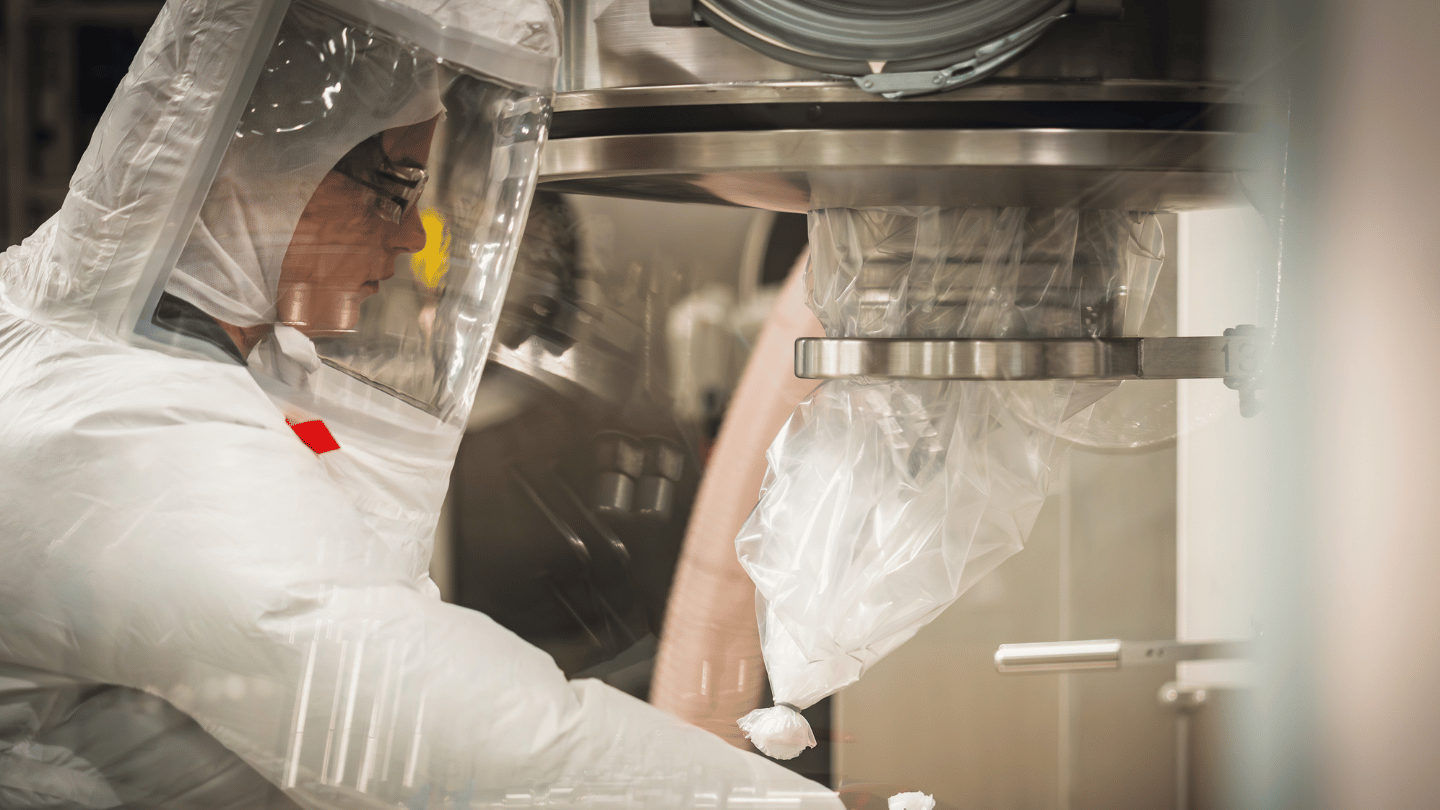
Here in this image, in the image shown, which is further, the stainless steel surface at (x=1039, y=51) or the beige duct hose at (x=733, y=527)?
the beige duct hose at (x=733, y=527)

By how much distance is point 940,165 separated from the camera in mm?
585

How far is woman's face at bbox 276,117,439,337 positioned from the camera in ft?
2.20

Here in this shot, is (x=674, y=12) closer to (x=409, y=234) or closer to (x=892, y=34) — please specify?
(x=892, y=34)

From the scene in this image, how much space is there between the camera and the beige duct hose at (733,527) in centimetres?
73

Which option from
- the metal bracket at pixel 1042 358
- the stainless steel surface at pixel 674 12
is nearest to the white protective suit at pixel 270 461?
the stainless steel surface at pixel 674 12

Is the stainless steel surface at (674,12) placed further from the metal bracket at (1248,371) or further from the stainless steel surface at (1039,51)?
the metal bracket at (1248,371)

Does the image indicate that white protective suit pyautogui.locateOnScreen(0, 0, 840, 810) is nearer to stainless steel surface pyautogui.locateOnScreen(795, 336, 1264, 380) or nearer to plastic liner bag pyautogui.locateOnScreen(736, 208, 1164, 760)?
plastic liner bag pyautogui.locateOnScreen(736, 208, 1164, 760)

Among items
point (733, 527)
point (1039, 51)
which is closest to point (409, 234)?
point (733, 527)

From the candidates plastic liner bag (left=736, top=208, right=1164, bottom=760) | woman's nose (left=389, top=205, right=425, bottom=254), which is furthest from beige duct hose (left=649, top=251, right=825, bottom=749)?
woman's nose (left=389, top=205, right=425, bottom=254)

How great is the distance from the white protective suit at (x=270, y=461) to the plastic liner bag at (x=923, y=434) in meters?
0.12

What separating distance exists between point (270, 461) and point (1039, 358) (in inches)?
20.4

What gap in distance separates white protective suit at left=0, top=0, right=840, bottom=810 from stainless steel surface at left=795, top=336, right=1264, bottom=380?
28cm

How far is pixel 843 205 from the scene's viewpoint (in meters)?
0.67

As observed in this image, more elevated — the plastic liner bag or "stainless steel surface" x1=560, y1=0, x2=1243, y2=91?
"stainless steel surface" x1=560, y1=0, x2=1243, y2=91
